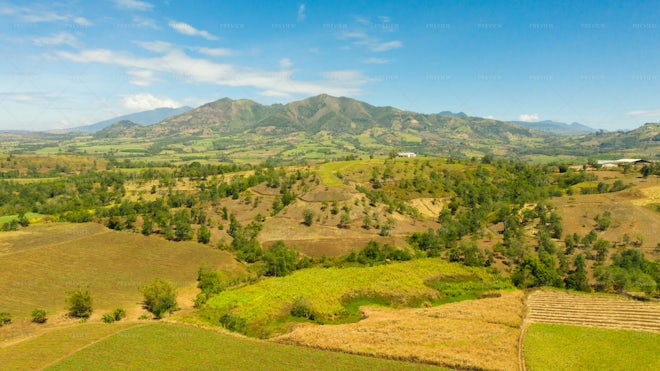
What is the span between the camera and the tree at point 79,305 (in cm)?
6102

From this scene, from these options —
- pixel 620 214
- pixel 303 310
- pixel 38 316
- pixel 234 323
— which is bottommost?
pixel 303 310

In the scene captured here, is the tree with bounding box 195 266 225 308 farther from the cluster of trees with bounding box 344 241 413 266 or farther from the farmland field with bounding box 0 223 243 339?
the cluster of trees with bounding box 344 241 413 266

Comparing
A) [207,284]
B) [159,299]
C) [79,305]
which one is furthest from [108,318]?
[207,284]

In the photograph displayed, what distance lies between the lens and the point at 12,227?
103938mm

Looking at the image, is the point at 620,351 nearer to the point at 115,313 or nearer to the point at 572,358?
the point at 572,358

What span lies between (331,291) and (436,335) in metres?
28.5

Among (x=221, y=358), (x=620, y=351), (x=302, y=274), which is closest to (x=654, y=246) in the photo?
(x=620, y=351)

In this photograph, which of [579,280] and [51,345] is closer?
[51,345]

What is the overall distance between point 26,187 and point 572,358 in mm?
218660

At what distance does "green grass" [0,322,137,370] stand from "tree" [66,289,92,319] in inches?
295

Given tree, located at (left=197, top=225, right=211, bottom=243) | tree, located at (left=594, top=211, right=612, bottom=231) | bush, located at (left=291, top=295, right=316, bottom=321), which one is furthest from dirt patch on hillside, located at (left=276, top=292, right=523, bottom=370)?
tree, located at (left=594, top=211, right=612, bottom=231)

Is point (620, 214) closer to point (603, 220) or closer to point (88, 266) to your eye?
point (603, 220)

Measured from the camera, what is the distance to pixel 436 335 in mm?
51844

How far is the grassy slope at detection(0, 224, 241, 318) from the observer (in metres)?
67.4
